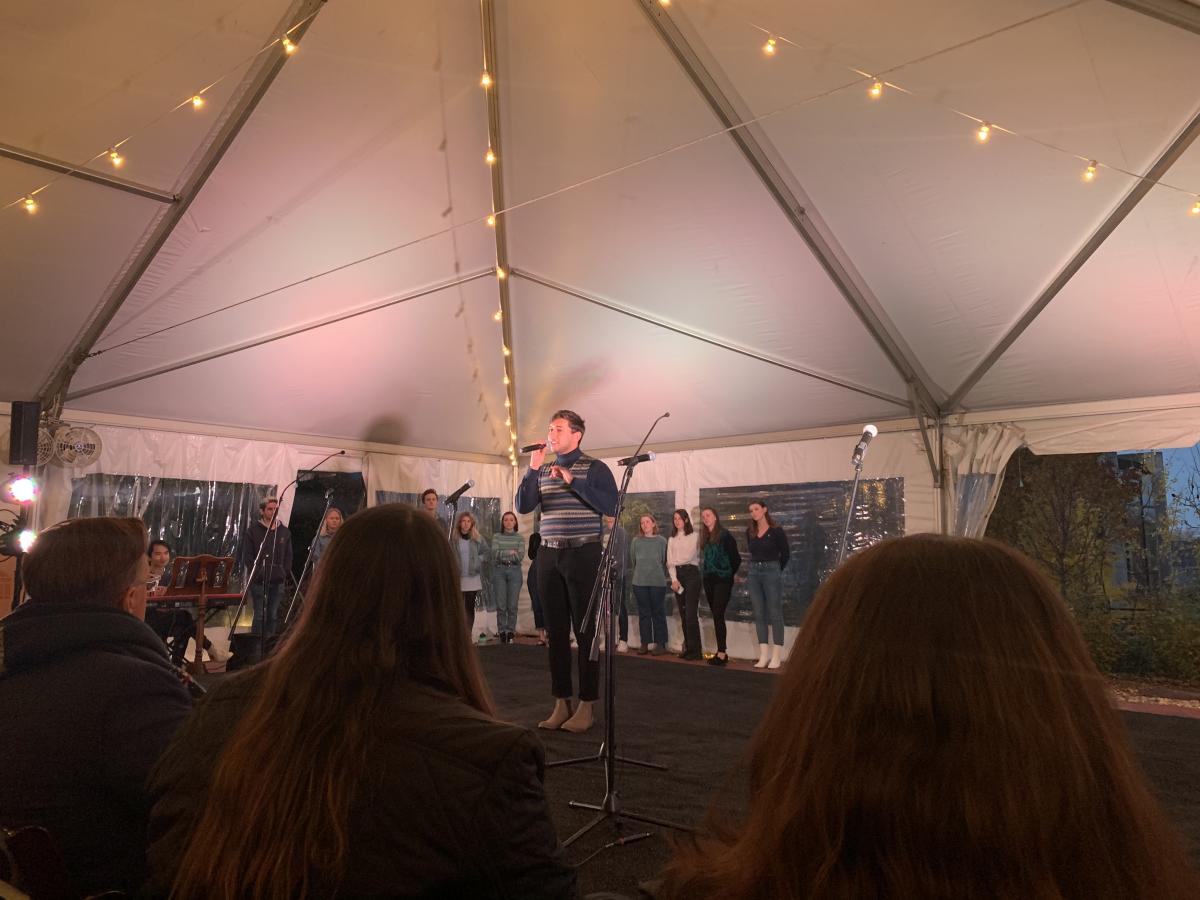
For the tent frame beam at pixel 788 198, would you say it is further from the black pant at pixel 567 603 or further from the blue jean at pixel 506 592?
the blue jean at pixel 506 592

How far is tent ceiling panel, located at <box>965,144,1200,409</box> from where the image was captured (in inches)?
161

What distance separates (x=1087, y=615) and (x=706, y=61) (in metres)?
5.41

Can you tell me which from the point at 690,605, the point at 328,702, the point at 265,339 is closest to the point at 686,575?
the point at 690,605

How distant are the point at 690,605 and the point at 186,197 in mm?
5280

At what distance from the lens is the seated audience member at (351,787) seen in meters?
0.84

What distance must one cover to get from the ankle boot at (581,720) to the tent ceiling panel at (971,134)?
10.4 ft

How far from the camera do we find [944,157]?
4016 mm

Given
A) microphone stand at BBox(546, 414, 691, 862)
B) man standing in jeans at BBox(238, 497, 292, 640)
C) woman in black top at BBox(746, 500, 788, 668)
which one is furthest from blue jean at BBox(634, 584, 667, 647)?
microphone stand at BBox(546, 414, 691, 862)

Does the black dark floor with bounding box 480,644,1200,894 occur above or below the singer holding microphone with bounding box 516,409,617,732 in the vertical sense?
below

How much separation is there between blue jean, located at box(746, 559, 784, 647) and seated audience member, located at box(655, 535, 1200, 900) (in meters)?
6.38

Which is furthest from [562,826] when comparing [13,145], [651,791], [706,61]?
[13,145]

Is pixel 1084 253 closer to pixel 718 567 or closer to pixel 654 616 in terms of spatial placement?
pixel 718 567

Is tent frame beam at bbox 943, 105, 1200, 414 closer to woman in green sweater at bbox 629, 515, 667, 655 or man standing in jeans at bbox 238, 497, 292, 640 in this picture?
woman in green sweater at bbox 629, 515, 667, 655

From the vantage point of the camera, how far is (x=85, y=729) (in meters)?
1.27
